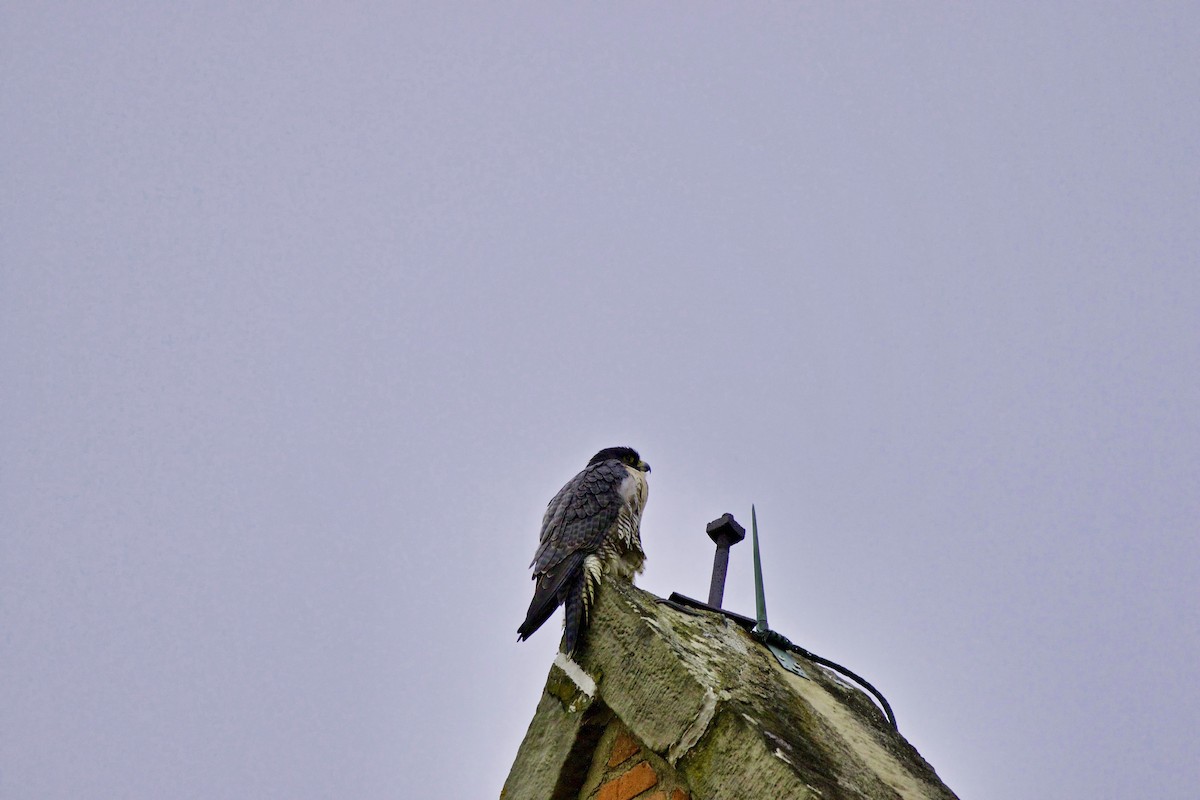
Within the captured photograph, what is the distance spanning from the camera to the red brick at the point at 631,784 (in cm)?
214

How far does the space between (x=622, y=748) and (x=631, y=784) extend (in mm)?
94

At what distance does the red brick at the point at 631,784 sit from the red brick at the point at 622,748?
4 centimetres

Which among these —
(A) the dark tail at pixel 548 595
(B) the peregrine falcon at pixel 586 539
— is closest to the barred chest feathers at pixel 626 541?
(B) the peregrine falcon at pixel 586 539

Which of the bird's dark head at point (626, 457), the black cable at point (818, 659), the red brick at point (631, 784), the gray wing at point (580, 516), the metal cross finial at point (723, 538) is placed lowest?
the red brick at point (631, 784)

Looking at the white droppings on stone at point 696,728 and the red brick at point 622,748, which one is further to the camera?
the red brick at point 622,748

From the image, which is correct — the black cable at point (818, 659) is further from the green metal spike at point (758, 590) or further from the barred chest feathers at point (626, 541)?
the barred chest feathers at point (626, 541)

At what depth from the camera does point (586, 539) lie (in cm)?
389

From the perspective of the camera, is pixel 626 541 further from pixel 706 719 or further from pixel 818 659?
pixel 706 719

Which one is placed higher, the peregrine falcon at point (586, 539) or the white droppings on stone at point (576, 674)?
the peregrine falcon at point (586, 539)

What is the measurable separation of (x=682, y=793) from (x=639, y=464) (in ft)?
11.7

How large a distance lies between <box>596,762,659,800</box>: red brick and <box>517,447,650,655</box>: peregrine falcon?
50 centimetres

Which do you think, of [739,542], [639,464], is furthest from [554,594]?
[639,464]

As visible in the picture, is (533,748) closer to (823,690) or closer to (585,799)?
(585,799)

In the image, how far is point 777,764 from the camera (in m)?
1.83
